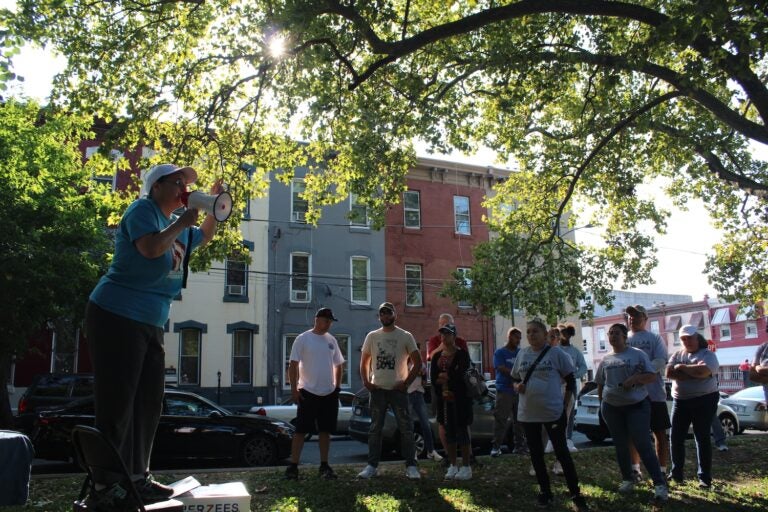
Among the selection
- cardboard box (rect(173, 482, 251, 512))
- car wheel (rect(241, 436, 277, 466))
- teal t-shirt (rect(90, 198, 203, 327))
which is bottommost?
car wheel (rect(241, 436, 277, 466))

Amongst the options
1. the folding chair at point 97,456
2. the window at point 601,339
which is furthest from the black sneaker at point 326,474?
the window at point 601,339

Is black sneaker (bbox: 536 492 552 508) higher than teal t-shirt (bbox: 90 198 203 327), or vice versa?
teal t-shirt (bbox: 90 198 203 327)

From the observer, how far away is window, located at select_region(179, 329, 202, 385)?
25.3 metres

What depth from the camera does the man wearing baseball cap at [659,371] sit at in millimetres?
7711

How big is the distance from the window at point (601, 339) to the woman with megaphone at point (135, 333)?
73.6m

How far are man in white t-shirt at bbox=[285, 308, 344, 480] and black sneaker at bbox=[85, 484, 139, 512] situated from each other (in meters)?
4.76

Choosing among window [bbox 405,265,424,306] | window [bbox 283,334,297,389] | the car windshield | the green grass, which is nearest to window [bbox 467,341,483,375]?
window [bbox 405,265,424,306]

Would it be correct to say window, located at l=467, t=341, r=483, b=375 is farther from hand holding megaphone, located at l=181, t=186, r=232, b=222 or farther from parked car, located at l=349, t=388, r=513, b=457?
hand holding megaphone, located at l=181, t=186, r=232, b=222

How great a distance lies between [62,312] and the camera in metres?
16.0

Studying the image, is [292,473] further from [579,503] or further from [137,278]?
[137,278]

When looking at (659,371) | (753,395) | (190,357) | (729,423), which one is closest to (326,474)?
(659,371)

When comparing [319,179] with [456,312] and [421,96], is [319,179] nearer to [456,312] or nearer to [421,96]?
[421,96]

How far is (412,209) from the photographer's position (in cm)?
3144

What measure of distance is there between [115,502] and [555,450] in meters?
4.77
